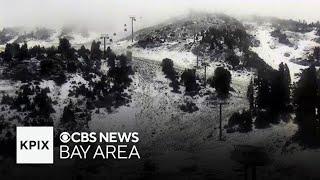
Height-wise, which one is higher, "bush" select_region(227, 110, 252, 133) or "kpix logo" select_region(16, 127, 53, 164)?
"kpix logo" select_region(16, 127, 53, 164)

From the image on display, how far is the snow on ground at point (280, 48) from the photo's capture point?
151 meters

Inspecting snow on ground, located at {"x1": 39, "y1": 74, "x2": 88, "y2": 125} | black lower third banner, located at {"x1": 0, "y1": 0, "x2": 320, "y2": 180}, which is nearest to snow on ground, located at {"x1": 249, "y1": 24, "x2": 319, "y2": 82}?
black lower third banner, located at {"x1": 0, "y1": 0, "x2": 320, "y2": 180}

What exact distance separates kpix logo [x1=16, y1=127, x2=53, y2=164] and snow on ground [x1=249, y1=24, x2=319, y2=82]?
293 feet

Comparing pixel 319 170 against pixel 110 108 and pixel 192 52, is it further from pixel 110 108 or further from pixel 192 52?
pixel 192 52

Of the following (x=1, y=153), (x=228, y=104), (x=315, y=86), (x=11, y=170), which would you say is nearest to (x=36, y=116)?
(x=1, y=153)

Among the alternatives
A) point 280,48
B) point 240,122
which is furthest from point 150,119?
point 280,48

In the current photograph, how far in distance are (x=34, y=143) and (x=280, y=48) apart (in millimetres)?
124915

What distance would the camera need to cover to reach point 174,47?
153 metres

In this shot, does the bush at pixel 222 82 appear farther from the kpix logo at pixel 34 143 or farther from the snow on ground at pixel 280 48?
the kpix logo at pixel 34 143

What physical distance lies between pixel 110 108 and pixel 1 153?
2598cm

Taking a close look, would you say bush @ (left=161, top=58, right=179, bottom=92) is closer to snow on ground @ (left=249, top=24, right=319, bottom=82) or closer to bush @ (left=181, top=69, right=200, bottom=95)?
bush @ (left=181, top=69, right=200, bottom=95)

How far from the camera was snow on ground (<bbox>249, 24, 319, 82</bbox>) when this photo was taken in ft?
496

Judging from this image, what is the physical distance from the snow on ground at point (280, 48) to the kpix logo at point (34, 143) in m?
89.3

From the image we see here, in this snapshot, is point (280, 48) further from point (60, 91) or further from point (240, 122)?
point (60, 91)
